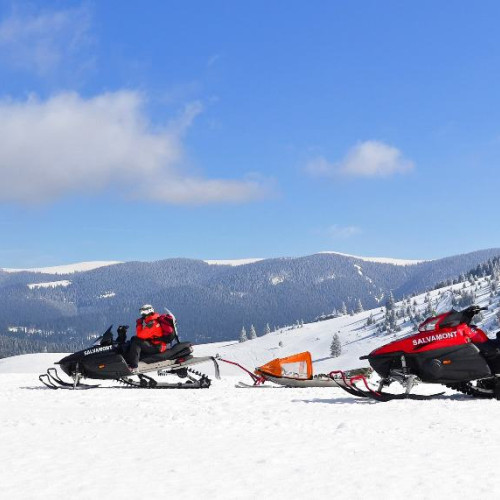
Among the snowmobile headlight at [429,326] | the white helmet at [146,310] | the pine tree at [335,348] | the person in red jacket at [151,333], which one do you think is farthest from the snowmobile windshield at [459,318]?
the pine tree at [335,348]

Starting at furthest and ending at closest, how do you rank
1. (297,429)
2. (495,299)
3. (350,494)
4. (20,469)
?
(495,299) < (297,429) < (20,469) < (350,494)

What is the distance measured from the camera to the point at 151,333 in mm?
14344

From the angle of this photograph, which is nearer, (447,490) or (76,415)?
(447,490)

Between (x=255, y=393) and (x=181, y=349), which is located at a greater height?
(x=181, y=349)

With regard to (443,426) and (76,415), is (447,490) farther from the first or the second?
(76,415)

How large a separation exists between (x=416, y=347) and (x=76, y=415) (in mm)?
5846

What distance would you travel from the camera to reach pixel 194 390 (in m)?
13.6

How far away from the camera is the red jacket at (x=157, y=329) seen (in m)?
14.3

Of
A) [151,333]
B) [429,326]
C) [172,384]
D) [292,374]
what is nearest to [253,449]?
[429,326]

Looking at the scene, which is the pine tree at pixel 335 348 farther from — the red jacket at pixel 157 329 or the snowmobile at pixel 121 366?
the red jacket at pixel 157 329

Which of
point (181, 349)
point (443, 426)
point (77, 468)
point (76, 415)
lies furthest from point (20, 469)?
point (181, 349)

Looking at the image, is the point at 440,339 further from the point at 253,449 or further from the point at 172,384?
the point at 172,384

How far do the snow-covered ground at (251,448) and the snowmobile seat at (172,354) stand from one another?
2.90m

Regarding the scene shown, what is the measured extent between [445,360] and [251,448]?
527cm
